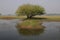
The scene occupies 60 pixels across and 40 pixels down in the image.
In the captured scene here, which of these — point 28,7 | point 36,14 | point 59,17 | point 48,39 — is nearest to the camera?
point 48,39

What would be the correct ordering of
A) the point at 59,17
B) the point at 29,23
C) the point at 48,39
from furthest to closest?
the point at 59,17
the point at 29,23
the point at 48,39

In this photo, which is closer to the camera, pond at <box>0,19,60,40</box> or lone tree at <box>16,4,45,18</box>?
pond at <box>0,19,60,40</box>

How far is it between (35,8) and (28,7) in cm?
100

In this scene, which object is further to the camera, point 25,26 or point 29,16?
point 29,16

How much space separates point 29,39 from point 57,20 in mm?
9782

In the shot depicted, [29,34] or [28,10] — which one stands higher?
[28,10]

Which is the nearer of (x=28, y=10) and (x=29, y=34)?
(x=29, y=34)

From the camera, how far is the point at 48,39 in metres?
8.98

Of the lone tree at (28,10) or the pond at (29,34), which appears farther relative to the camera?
the lone tree at (28,10)

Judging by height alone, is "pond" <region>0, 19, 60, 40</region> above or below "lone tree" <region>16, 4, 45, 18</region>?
below

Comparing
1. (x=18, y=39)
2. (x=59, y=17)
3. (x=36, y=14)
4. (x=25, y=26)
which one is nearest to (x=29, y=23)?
(x=25, y=26)

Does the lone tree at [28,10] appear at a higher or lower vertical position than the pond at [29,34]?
higher

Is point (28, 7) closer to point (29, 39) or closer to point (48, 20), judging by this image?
point (48, 20)

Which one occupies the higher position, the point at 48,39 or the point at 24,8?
the point at 24,8
